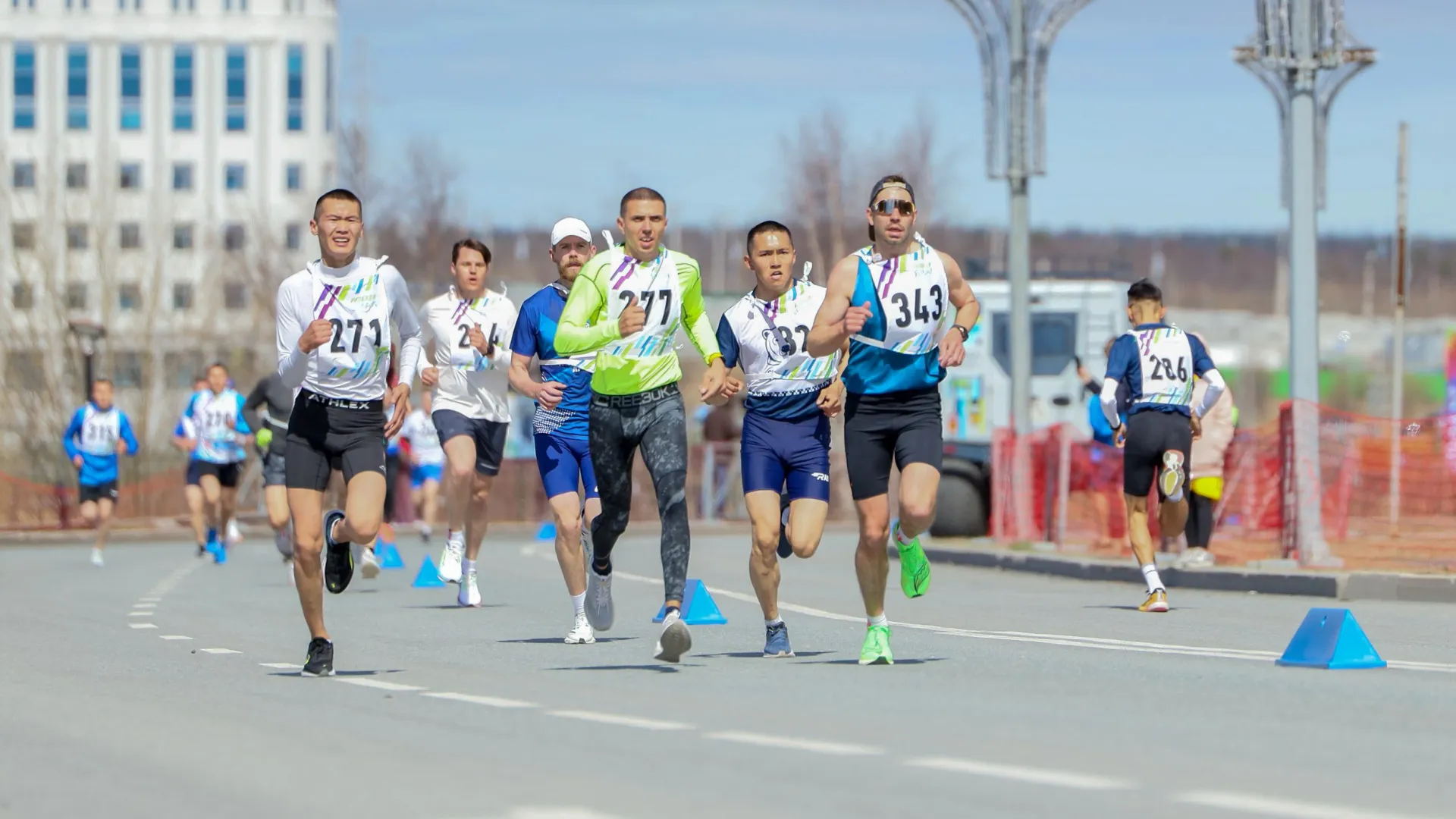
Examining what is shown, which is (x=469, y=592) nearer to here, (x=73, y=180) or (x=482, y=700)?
(x=482, y=700)

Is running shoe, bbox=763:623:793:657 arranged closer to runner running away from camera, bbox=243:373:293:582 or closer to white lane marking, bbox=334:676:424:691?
white lane marking, bbox=334:676:424:691

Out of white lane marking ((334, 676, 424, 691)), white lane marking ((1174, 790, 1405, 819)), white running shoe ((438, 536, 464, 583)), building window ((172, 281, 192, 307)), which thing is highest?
building window ((172, 281, 192, 307))

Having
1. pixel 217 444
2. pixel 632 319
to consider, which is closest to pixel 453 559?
pixel 632 319

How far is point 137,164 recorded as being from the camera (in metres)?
112

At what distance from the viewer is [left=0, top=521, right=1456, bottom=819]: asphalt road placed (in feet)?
23.0

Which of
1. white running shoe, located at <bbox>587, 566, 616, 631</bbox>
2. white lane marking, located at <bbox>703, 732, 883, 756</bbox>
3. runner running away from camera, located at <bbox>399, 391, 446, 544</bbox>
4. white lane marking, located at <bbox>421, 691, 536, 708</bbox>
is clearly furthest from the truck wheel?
white lane marking, located at <bbox>703, 732, 883, 756</bbox>

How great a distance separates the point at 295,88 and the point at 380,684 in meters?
104

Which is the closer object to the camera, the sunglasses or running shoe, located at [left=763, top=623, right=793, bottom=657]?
the sunglasses

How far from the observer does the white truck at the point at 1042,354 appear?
29156mm

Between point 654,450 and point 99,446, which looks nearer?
point 654,450

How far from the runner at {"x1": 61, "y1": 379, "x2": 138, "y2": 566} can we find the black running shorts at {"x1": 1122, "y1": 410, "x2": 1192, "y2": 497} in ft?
45.5

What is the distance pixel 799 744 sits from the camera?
810 centimetres

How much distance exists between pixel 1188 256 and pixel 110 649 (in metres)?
182

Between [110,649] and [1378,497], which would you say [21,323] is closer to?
[1378,497]
